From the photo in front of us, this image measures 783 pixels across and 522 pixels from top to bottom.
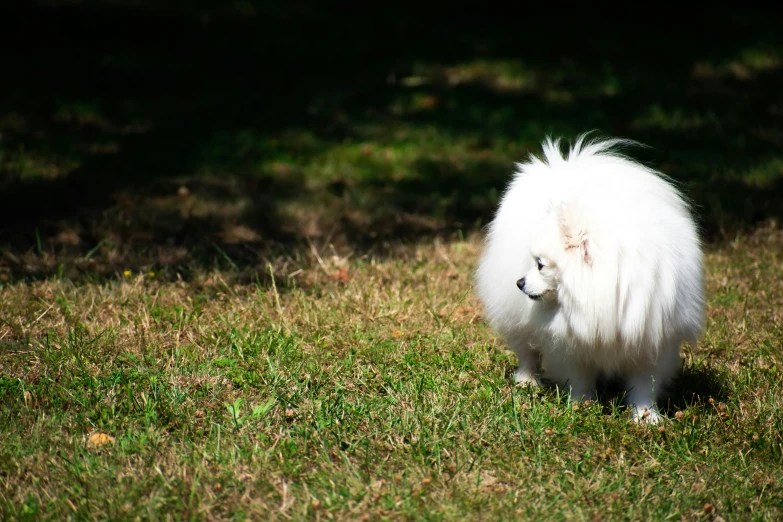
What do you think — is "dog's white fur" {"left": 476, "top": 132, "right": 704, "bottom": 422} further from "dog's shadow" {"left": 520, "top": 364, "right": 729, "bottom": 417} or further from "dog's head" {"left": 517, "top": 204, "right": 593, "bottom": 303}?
"dog's shadow" {"left": 520, "top": 364, "right": 729, "bottom": 417}

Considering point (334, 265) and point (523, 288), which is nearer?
point (523, 288)

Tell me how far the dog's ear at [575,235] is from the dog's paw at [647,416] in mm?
854

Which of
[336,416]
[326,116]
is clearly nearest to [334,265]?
[336,416]

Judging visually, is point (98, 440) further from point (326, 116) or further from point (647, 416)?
point (326, 116)

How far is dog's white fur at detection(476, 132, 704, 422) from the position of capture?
9.80 feet

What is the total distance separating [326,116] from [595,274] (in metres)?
5.35

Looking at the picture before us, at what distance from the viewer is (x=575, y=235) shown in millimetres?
Answer: 3000

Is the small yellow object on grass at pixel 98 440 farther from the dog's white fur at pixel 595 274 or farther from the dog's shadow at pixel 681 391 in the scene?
the dog's shadow at pixel 681 391

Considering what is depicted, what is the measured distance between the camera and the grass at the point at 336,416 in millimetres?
2857

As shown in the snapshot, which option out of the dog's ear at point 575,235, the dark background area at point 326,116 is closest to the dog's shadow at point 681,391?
the dog's ear at point 575,235

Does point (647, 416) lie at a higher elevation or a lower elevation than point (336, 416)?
higher

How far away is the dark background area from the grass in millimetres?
902

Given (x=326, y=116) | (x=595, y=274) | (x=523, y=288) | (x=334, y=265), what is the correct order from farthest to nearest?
(x=326, y=116) < (x=334, y=265) < (x=523, y=288) < (x=595, y=274)

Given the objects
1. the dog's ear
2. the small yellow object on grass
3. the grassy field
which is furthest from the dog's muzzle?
the small yellow object on grass
